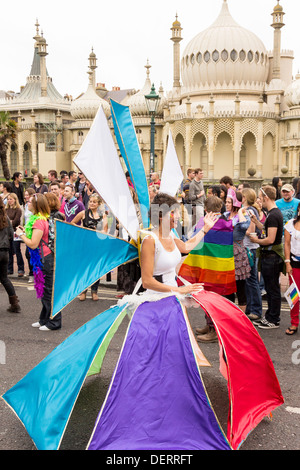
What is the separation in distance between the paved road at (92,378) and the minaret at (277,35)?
34.2 meters

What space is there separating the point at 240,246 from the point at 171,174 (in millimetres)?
2150

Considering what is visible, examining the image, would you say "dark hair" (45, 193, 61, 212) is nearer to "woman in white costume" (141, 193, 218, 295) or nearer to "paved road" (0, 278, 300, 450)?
"paved road" (0, 278, 300, 450)

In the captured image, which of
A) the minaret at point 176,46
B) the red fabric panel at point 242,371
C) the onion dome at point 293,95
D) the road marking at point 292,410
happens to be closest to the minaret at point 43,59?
the minaret at point 176,46

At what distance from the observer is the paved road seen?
4.21 metres

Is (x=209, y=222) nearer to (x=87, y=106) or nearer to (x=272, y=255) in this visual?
(x=272, y=255)

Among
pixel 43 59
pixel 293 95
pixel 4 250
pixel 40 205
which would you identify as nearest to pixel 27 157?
pixel 43 59

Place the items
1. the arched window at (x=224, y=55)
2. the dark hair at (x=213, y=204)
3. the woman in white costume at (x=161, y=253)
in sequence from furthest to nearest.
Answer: the arched window at (x=224, y=55) → the dark hair at (x=213, y=204) → the woman in white costume at (x=161, y=253)

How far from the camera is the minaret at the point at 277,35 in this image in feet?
125

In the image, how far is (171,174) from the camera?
5.71 metres

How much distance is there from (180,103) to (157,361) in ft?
126

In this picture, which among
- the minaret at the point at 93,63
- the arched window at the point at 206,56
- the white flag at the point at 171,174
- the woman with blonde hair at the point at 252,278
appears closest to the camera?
the white flag at the point at 171,174

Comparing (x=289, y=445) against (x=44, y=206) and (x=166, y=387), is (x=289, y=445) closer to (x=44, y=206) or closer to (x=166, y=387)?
(x=166, y=387)

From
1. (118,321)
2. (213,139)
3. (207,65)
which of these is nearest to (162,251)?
(118,321)

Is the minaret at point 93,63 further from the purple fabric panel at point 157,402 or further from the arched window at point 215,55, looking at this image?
the purple fabric panel at point 157,402
